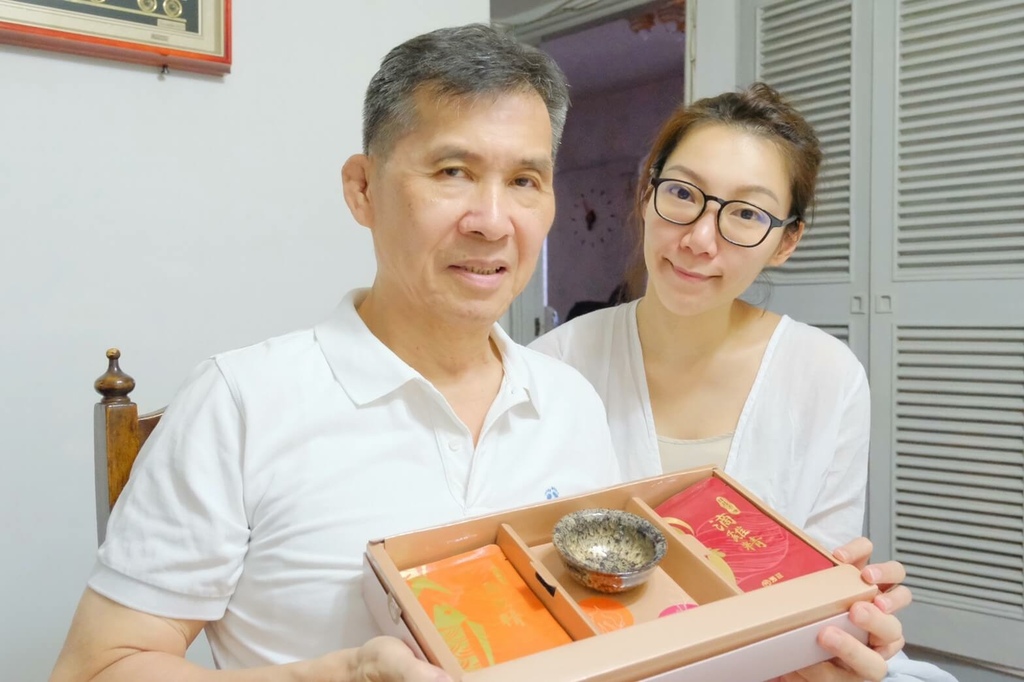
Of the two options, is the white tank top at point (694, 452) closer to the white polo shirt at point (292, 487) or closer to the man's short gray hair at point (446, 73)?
the white polo shirt at point (292, 487)

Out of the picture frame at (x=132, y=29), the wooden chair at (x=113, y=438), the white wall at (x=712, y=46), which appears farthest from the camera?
the white wall at (x=712, y=46)

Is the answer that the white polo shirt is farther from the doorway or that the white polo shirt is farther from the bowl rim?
the doorway

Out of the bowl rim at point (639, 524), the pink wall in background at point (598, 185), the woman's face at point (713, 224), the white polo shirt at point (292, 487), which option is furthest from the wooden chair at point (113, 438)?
the pink wall in background at point (598, 185)

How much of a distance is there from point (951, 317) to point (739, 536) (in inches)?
66.6

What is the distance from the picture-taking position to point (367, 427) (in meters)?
0.92

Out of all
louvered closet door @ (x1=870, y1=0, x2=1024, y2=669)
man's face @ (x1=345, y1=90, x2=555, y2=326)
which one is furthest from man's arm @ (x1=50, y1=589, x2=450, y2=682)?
louvered closet door @ (x1=870, y1=0, x2=1024, y2=669)

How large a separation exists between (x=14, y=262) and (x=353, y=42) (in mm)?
989

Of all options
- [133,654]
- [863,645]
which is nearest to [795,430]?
[863,645]

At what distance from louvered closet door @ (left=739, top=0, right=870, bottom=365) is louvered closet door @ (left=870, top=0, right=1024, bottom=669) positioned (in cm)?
6

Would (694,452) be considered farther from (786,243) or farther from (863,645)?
(863,645)

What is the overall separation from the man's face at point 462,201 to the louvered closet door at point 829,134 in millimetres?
1643

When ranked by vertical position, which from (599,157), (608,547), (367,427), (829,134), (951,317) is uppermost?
(599,157)

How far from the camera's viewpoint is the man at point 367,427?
0.81m

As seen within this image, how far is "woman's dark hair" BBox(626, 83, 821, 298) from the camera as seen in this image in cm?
148
